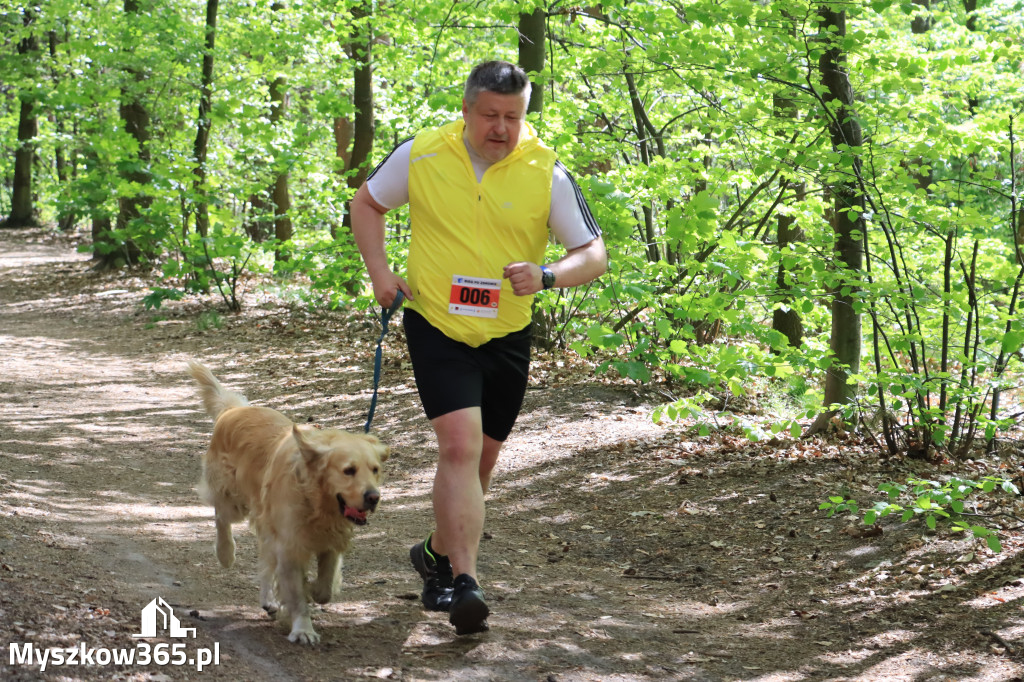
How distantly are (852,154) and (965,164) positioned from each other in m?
0.75

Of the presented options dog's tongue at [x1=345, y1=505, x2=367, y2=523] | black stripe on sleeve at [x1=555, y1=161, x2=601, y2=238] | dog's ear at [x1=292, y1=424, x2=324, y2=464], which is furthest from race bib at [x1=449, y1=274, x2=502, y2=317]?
dog's tongue at [x1=345, y1=505, x2=367, y2=523]

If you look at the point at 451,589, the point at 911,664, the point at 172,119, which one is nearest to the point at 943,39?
the point at 911,664

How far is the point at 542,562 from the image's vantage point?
17.0ft

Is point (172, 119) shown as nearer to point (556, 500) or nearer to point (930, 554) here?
point (556, 500)

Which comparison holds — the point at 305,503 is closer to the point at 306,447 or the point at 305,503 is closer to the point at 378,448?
the point at 306,447

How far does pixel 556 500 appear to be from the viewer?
6418 mm

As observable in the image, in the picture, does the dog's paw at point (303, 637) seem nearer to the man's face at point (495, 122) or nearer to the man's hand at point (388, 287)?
the man's hand at point (388, 287)

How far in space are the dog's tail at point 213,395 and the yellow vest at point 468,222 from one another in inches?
67.8

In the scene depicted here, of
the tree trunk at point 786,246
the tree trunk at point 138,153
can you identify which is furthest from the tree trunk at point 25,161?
the tree trunk at point 786,246

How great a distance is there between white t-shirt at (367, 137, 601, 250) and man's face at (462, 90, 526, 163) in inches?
5.0

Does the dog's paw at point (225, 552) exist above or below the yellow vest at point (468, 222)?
below

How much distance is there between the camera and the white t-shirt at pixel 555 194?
12.4 feet

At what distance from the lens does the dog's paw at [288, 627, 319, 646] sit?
3.58 m

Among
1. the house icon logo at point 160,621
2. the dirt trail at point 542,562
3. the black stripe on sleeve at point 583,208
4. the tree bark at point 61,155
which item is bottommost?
the dirt trail at point 542,562
